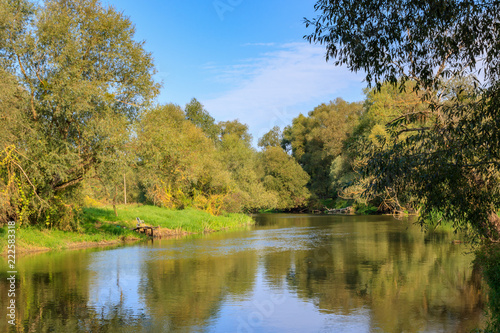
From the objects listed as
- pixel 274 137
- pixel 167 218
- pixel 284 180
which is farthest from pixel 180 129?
pixel 274 137

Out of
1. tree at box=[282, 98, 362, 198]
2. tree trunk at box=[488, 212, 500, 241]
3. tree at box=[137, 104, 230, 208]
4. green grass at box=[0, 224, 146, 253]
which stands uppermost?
tree at box=[282, 98, 362, 198]

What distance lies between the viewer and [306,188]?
81.8 metres

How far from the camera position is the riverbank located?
82.4ft

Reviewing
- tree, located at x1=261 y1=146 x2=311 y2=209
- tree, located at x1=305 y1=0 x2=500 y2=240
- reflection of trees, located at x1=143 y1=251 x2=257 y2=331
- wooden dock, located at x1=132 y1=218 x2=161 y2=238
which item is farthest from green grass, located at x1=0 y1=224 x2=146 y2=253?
tree, located at x1=261 y1=146 x2=311 y2=209

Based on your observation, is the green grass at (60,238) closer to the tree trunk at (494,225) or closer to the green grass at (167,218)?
the green grass at (167,218)

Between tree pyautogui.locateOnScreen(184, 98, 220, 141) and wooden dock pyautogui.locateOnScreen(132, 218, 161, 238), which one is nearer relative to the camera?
wooden dock pyautogui.locateOnScreen(132, 218, 161, 238)

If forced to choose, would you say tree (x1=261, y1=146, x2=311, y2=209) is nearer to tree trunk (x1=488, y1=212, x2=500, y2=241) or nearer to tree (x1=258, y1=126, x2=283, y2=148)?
tree (x1=258, y1=126, x2=283, y2=148)

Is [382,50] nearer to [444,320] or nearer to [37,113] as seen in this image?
[444,320]

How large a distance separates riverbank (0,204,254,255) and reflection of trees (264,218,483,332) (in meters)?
12.1

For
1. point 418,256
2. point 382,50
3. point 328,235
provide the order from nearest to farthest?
point 382,50, point 418,256, point 328,235

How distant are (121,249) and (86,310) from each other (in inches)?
547

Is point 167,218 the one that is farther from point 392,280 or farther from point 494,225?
point 494,225

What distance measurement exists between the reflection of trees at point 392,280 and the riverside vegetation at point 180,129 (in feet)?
6.31

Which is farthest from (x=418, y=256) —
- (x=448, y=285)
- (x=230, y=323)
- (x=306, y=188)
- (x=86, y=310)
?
(x=306, y=188)
